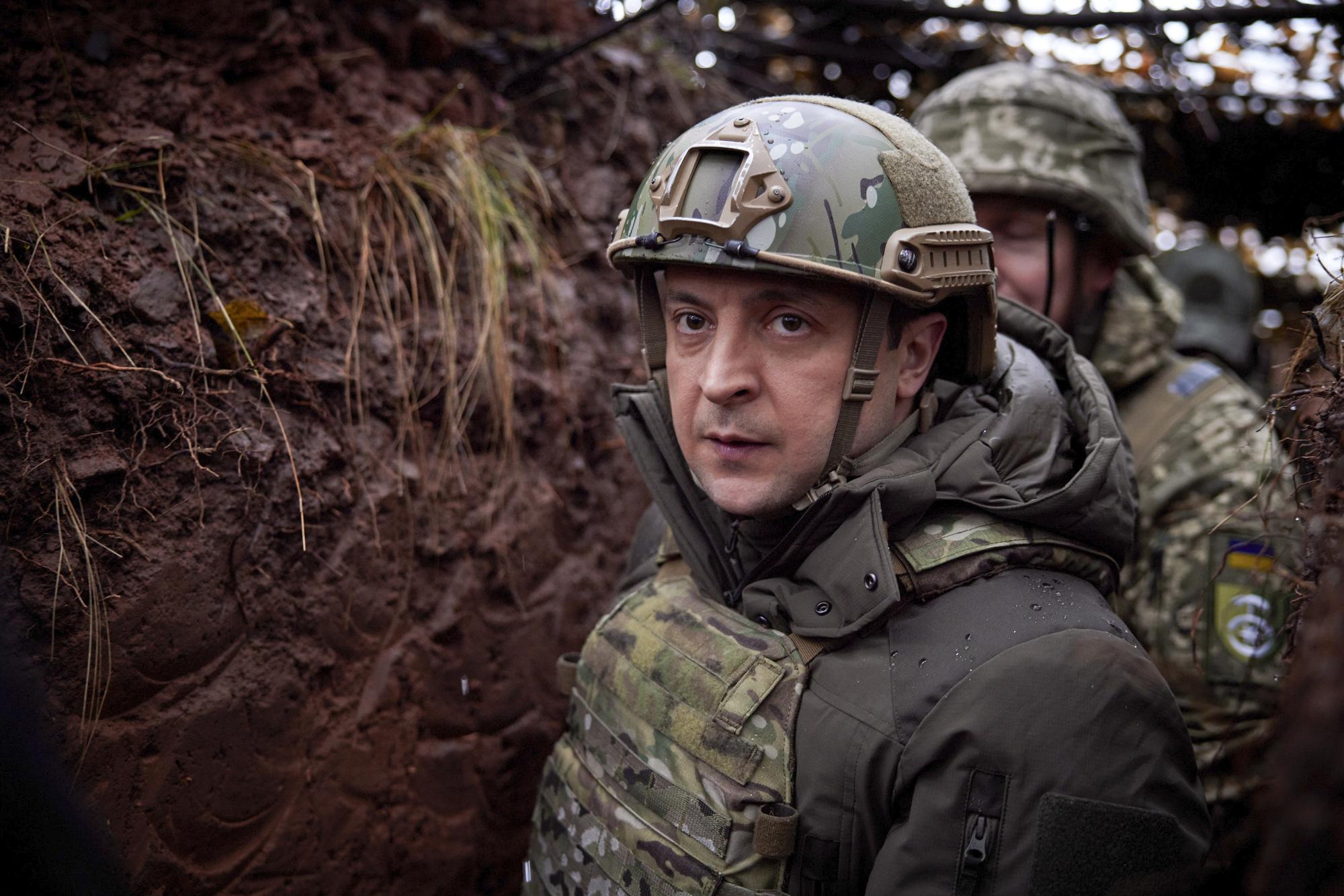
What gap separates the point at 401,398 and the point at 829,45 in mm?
3991

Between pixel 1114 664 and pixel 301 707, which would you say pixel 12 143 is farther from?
pixel 1114 664

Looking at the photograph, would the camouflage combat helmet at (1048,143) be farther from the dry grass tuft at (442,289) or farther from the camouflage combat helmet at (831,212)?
the dry grass tuft at (442,289)

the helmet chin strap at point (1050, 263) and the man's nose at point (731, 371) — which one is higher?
the helmet chin strap at point (1050, 263)

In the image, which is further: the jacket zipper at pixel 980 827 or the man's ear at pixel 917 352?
the man's ear at pixel 917 352

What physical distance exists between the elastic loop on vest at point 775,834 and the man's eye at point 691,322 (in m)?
1.05

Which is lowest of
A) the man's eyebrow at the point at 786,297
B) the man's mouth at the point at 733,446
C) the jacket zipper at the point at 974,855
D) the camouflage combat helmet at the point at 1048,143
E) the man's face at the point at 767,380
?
the jacket zipper at the point at 974,855

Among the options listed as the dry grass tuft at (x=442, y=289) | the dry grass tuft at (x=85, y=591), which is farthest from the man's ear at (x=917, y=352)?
the dry grass tuft at (x=85, y=591)

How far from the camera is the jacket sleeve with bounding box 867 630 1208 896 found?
5.03ft

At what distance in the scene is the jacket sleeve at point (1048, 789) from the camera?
1533 mm

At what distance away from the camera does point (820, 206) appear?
191 centimetres

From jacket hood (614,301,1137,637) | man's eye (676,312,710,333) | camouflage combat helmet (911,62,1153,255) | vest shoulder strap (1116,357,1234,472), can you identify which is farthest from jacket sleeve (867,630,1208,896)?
camouflage combat helmet (911,62,1153,255)

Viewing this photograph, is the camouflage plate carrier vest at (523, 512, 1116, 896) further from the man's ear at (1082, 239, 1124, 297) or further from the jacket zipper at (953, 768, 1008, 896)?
the man's ear at (1082, 239, 1124, 297)

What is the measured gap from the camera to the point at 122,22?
263cm

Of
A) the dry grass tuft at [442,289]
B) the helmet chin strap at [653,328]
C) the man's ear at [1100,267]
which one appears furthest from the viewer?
the man's ear at [1100,267]
